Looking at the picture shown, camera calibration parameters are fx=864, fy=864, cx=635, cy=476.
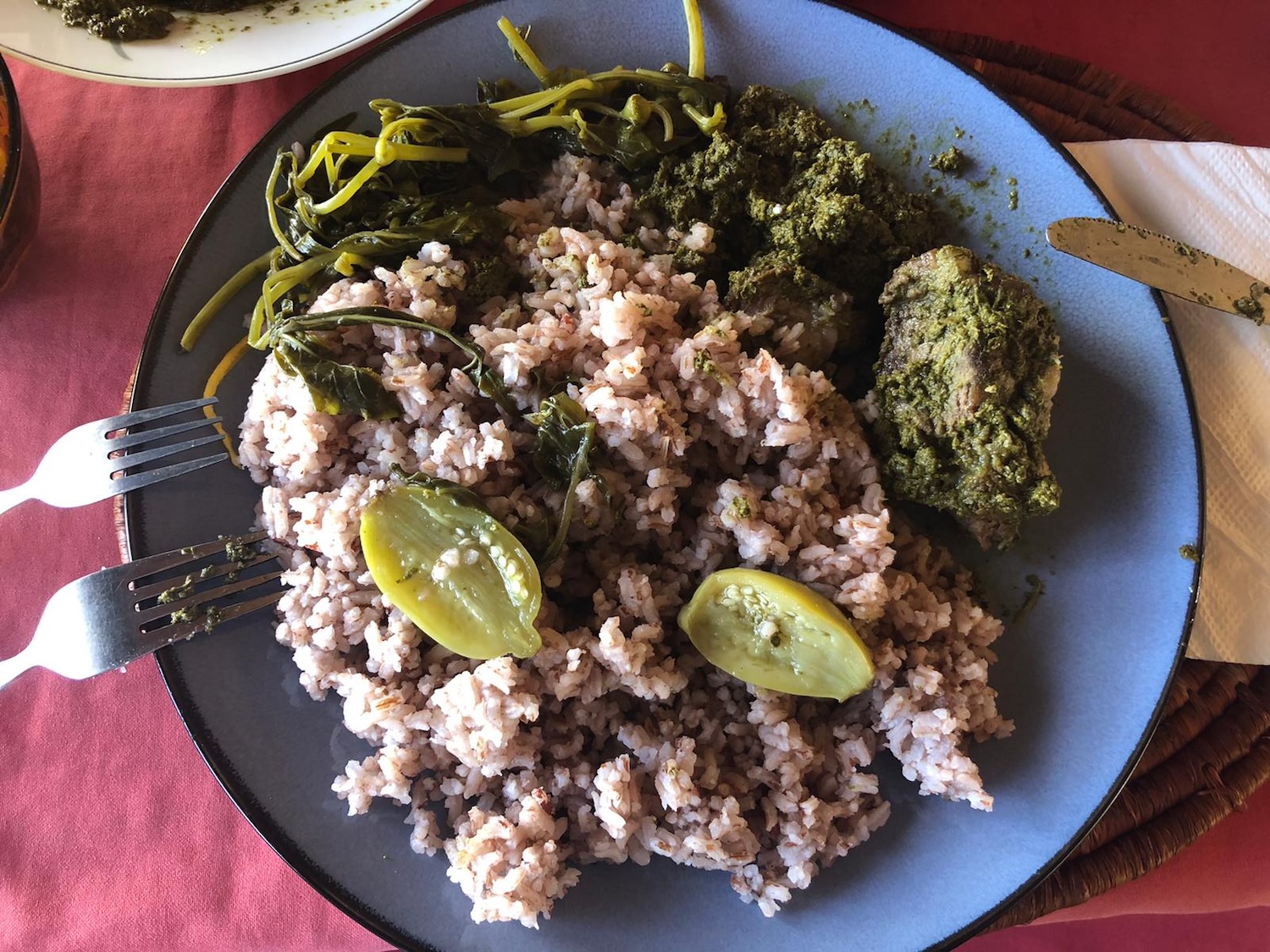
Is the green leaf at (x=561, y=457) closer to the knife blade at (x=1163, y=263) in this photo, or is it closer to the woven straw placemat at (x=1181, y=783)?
the woven straw placemat at (x=1181, y=783)

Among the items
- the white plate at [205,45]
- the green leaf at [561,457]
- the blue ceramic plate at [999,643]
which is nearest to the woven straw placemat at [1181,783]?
the blue ceramic plate at [999,643]

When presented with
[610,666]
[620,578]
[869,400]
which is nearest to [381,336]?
[620,578]

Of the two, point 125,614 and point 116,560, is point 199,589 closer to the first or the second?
point 125,614

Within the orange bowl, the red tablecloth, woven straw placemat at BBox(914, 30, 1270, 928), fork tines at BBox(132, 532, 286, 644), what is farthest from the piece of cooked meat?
the orange bowl

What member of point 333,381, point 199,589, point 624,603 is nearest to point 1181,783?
point 624,603

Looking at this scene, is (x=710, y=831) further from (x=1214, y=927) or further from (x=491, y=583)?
(x=1214, y=927)

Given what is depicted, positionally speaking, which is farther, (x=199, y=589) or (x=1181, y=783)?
(x=1181, y=783)

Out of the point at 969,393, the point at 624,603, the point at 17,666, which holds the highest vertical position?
the point at 969,393
